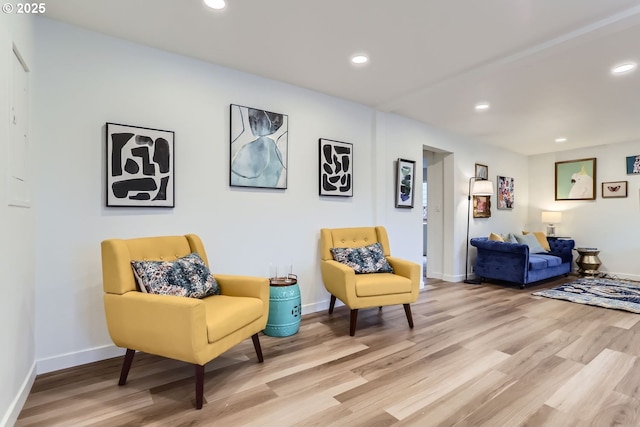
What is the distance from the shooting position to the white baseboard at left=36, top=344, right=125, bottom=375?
2125mm

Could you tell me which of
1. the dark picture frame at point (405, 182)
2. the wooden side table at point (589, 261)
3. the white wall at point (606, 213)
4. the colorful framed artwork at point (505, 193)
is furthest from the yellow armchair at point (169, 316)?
the white wall at point (606, 213)

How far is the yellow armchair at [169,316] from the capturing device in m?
1.71

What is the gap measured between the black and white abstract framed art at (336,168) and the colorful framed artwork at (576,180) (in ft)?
16.2

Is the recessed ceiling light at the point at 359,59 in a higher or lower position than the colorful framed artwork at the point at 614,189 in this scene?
higher

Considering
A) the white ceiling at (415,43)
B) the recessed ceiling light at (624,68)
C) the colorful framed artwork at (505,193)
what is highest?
the white ceiling at (415,43)

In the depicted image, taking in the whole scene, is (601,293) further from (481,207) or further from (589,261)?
(481,207)

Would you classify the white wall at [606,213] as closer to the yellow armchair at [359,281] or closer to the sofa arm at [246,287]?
the yellow armchair at [359,281]

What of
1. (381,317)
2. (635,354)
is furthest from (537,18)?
(381,317)

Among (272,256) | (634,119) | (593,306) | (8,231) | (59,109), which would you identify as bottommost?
(593,306)

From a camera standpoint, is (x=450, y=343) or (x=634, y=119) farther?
(x=634, y=119)

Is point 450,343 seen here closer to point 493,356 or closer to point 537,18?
point 493,356

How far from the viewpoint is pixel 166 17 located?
2.18 metres

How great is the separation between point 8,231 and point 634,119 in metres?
6.40

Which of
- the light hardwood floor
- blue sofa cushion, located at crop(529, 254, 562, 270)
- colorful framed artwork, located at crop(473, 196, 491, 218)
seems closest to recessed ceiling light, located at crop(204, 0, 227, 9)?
the light hardwood floor
